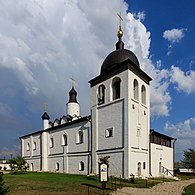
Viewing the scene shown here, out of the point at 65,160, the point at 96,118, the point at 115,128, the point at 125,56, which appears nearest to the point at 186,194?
the point at 115,128

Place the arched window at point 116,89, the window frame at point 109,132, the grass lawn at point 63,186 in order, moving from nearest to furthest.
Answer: the grass lawn at point 63,186
the window frame at point 109,132
the arched window at point 116,89

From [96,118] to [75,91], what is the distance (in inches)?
615

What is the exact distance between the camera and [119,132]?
74.1 ft

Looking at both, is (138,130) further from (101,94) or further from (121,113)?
(101,94)

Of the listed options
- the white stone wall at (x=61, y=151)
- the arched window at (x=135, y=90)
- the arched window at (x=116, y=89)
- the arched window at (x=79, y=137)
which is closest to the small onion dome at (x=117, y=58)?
the arched window at (x=116, y=89)

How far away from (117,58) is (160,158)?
12.1 m

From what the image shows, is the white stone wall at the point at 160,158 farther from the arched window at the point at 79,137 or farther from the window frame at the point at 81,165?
the arched window at the point at 79,137

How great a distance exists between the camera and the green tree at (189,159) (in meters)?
37.3

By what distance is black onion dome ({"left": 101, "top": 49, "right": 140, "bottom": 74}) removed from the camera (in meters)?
24.9

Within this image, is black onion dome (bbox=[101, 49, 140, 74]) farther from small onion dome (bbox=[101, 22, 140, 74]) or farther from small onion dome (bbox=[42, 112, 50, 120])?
small onion dome (bbox=[42, 112, 50, 120])

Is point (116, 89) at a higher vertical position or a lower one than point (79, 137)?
higher

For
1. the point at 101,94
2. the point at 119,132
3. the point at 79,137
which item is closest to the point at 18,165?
the point at 79,137

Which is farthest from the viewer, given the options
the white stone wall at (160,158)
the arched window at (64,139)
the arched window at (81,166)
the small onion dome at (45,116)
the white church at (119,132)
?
the small onion dome at (45,116)

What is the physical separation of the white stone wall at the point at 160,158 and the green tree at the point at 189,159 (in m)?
8.15
